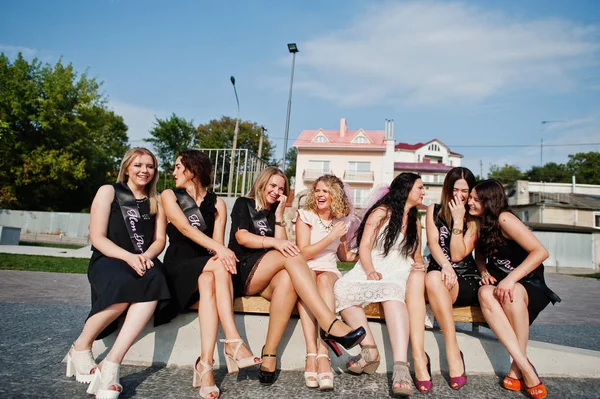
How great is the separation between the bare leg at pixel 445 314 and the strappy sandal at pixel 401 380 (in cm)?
42

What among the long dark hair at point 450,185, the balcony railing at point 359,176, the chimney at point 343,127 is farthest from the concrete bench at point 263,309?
the chimney at point 343,127

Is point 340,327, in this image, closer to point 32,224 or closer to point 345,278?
point 345,278

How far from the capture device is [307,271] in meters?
3.02

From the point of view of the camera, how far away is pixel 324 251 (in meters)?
3.56

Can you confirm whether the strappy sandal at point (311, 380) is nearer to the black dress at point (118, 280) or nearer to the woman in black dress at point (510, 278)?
the black dress at point (118, 280)

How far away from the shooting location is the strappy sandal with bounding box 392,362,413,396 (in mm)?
2566

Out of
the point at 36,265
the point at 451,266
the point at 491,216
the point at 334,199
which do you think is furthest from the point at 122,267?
the point at 36,265

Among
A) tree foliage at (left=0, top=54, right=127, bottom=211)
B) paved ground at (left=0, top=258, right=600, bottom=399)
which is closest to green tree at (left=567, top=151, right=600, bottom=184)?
tree foliage at (left=0, top=54, right=127, bottom=211)

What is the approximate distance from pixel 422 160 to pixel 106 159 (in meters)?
57.1

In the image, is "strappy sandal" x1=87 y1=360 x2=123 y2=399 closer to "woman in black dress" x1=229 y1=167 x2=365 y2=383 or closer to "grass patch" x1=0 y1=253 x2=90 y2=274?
"woman in black dress" x1=229 y1=167 x2=365 y2=383

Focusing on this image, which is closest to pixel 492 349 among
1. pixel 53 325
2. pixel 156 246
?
pixel 156 246

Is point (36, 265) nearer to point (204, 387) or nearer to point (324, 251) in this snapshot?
point (324, 251)

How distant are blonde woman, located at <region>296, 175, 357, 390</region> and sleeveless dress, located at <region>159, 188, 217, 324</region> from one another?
802 mm

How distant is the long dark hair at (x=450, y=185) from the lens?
3.62 m
